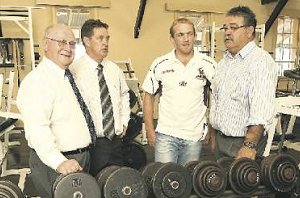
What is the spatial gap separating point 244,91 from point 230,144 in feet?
1.04

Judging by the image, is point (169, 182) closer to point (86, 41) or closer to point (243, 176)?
point (243, 176)

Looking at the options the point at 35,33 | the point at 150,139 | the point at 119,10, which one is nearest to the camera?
the point at 150,139

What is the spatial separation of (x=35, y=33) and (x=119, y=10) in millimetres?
1550

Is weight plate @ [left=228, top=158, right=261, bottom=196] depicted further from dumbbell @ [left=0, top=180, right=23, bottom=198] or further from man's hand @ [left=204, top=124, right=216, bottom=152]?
dumbbell @ [left=0, top=180, right=23, bottom=198]

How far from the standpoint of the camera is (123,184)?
1524mm

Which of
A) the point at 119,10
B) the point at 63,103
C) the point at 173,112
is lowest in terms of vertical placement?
the point at 173,112

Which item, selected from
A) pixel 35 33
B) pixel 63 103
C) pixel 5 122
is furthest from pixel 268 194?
pixel 35 33

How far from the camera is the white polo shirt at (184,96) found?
6.40 feet

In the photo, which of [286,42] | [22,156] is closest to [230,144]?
[22,156]

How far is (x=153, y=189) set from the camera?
1.60m

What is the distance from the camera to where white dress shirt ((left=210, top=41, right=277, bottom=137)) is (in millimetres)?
1606

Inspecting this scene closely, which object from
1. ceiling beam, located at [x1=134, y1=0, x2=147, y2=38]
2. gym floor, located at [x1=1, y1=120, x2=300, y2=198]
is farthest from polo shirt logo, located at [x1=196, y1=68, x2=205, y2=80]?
ceiling beam, located at [x1=134, y1=0, x2=147, y2=38]

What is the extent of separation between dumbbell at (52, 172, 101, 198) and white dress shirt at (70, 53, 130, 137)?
56 cm

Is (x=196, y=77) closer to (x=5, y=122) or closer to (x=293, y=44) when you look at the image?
(x=5, y=122)
